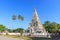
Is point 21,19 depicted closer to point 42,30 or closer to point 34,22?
point 34,22

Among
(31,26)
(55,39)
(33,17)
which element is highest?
(33,17)

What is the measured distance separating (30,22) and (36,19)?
9.84 ft

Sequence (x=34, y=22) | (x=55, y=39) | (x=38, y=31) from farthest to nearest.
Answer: (x=34, y=22)
(x=38, y=31)
(x=55, y=39)

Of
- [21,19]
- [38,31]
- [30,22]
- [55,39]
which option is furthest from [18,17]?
[55,39]

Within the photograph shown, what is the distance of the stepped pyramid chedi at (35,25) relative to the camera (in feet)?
208

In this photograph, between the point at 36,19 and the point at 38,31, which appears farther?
the point at 36,19

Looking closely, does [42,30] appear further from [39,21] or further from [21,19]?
[21,19]

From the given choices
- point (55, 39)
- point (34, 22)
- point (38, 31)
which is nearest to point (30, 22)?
point (34, 22)

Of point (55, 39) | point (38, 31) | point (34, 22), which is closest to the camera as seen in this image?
point (55, 39)

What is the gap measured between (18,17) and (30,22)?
585cm

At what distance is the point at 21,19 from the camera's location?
225ft

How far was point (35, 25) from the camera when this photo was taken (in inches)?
2608

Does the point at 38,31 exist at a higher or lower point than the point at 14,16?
lower

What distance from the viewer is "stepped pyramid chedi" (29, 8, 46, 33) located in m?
63.5
